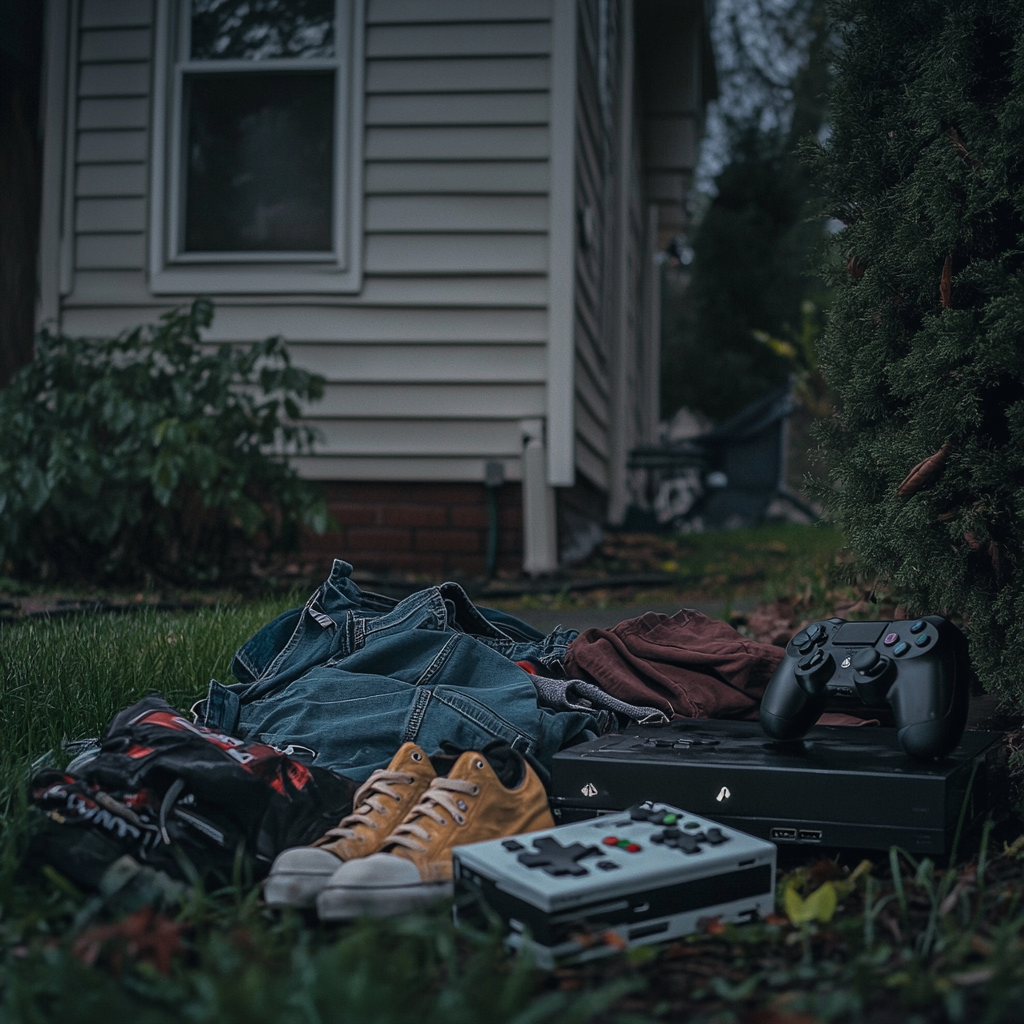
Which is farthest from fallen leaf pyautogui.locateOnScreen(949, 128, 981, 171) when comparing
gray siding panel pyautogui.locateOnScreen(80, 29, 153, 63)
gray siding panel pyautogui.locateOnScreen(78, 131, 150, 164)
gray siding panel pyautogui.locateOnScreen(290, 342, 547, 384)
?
gray siding panel pyautogui.locateOnScreen(80, 29, 153, 63)

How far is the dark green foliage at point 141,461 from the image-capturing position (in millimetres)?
4277

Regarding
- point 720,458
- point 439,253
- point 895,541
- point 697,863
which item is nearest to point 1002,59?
point 895,541

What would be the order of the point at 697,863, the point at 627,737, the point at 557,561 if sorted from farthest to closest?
the point at 557,561, the point at 627,737, the point at 697,863

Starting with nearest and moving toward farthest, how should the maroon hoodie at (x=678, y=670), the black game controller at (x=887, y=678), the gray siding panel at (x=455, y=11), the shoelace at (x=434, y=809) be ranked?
the shoelace at (x=434, y=809), the black game controller at (x=887, y=678), the maroon hoodie at (x=678, y=670), the gray siding panel at (x=455, y=11)

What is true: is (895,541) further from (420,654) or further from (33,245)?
(33,245)

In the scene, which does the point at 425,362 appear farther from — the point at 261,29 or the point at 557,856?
the point at 557,856

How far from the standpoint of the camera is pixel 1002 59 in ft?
6.49

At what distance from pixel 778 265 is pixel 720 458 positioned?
823 centimetres

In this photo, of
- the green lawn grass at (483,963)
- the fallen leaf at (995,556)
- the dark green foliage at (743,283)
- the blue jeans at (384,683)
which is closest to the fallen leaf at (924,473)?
the fallen leaf at (995,556)

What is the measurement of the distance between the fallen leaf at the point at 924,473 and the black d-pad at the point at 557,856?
3.26ft

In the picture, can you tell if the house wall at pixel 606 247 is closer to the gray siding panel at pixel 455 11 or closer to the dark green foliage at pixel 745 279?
the gray siding panel at pixel 455 11

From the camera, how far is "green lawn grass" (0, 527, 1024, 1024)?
39.4 inches

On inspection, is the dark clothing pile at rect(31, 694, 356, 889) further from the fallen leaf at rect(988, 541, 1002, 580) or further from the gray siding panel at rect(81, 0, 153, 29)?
the gray siding panel at rect(81, 0, 153, 29)

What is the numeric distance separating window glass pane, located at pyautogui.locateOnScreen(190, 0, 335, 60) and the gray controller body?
4.85m
